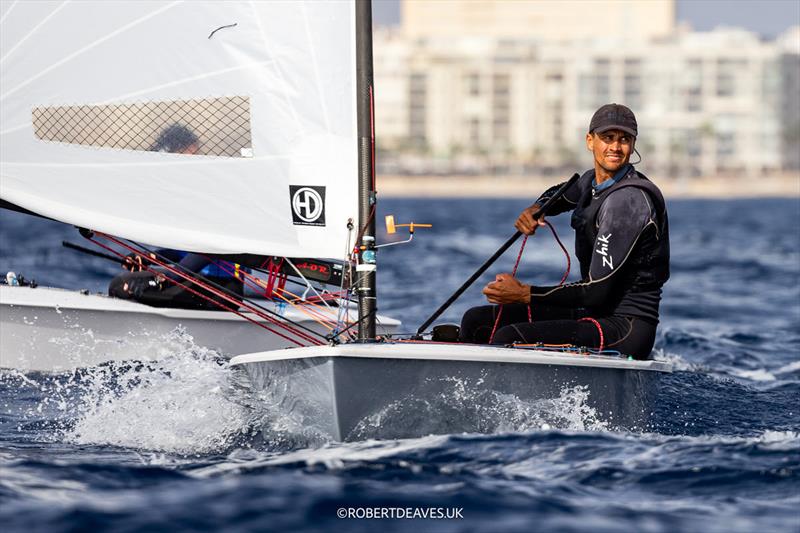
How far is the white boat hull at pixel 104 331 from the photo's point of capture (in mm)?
7438

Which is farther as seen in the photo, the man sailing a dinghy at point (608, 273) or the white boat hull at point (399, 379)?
the man sailing a dinghy at point (608, 273)

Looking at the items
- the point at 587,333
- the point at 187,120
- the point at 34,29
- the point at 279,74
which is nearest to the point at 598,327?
the point at 587,333

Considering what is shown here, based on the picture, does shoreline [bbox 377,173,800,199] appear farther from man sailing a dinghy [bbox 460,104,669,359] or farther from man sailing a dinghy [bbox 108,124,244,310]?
man sailing a dinghy [bbox 460,104,669,359]

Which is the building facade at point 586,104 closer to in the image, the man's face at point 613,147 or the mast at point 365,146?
the man's face at point 613,147

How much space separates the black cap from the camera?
5195 mm

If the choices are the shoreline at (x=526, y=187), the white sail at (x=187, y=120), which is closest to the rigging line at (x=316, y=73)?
the white sail at (x=187, y=120)

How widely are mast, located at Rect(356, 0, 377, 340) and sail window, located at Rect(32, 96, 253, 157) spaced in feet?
1.73

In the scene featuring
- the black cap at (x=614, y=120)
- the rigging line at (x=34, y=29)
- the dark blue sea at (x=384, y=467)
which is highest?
the rigging line at (x=34, y=29)

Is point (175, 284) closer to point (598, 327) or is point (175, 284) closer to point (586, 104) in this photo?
point (598, 327)

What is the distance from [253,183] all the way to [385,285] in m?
8.56

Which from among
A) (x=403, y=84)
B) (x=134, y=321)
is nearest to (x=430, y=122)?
(x=403, y=84)

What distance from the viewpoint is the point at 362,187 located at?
514cm

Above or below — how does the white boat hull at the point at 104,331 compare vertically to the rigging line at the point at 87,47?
below

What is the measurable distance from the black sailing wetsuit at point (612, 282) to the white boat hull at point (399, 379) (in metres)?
0.27
